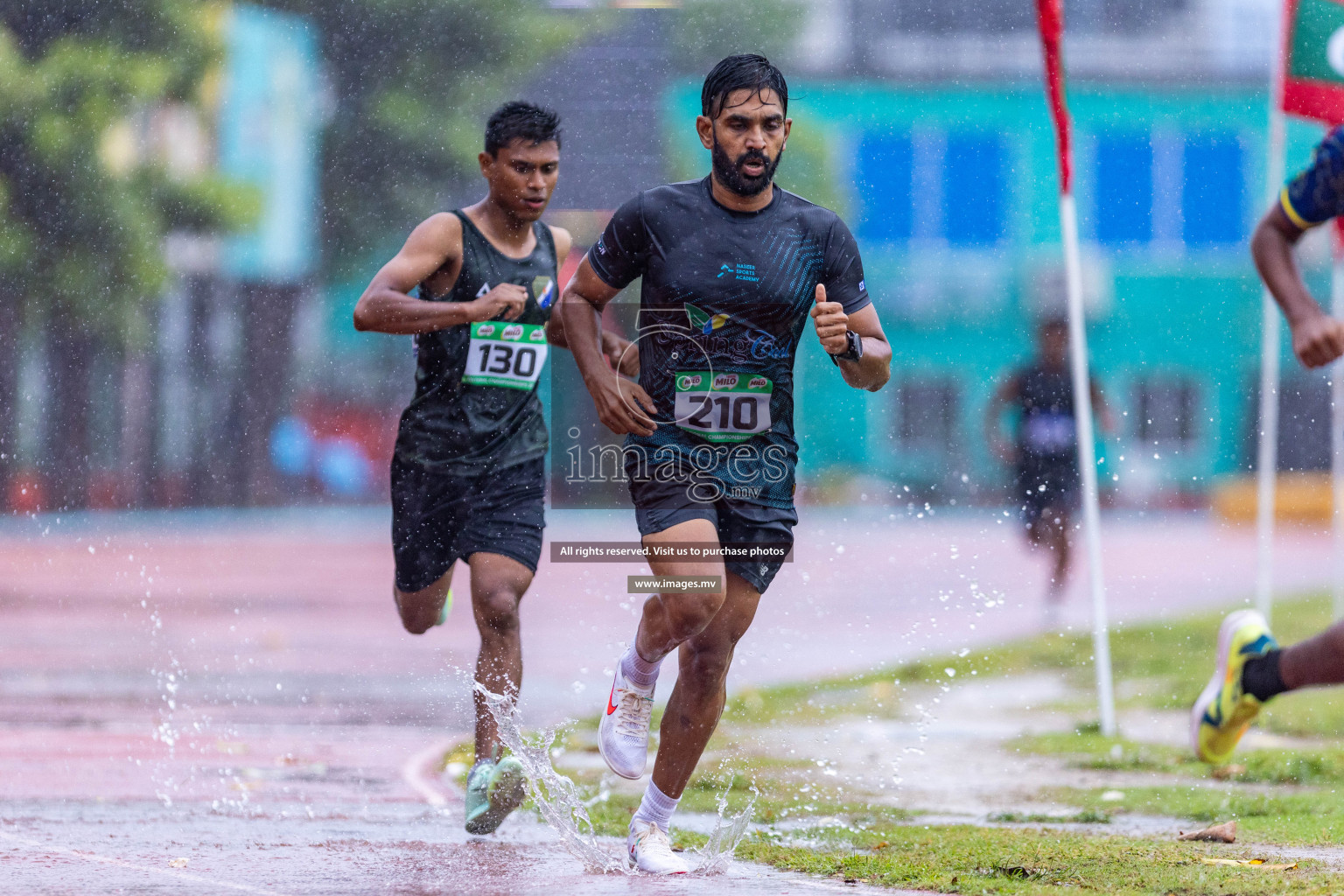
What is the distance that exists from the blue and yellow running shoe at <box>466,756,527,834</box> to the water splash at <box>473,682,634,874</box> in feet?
0.14

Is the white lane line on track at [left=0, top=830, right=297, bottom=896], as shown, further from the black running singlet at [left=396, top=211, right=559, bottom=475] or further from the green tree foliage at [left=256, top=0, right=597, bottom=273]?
the green tree foliage at [left=256, top=0, right=597, bottom=273]

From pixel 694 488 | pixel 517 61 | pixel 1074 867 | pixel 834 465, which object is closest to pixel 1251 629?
pixel 1074 867

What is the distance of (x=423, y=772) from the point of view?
Result: 663 cm

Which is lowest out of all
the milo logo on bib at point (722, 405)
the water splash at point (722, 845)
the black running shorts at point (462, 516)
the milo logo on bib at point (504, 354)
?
the water splash at point (722, 845)

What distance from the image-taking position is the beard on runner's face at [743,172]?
4.66 metres

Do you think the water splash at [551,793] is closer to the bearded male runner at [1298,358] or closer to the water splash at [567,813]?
the water splash at [567,813]

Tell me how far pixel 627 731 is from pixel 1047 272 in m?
29.5

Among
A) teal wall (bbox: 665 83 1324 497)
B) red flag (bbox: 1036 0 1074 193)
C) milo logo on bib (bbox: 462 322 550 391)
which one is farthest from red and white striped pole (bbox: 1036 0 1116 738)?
teal wall (bbox: 665 83 1324 497)

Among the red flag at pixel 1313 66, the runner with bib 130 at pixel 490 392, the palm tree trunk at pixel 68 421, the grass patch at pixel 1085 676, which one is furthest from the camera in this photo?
the palm tree trunk at pixel 68 421

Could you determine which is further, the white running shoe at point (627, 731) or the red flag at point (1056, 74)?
the red flag at point (1056, 74)

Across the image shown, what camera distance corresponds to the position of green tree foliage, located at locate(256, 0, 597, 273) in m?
14.6

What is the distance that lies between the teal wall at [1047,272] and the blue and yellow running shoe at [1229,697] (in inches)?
857

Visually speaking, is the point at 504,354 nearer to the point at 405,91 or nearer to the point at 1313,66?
the point at 1313,66

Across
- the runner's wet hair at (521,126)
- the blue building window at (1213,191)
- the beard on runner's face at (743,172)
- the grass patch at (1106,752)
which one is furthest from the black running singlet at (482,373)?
the blue building window at (1213,191)
